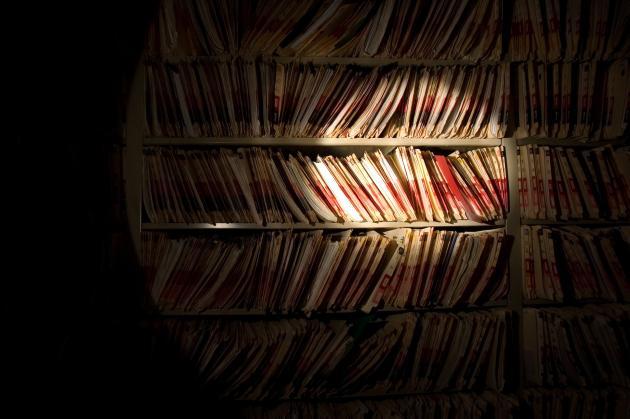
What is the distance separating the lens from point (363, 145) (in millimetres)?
1424

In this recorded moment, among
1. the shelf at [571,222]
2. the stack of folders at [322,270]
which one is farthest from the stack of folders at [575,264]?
the stack of folders at [322,270]

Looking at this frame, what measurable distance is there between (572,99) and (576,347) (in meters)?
1.02

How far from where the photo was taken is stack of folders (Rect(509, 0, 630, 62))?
145 cm

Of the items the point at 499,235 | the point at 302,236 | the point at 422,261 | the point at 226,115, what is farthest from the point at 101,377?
the point at 499,235

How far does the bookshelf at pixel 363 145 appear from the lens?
135 centimetres

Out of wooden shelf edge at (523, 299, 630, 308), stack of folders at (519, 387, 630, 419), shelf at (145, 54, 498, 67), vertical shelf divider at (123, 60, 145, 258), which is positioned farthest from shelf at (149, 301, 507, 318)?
shelf at (145, 54, 498, 67)

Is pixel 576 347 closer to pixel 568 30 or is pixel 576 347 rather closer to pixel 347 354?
pixel 347 354

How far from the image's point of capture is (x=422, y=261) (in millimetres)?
1403

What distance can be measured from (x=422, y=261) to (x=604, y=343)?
837 mm

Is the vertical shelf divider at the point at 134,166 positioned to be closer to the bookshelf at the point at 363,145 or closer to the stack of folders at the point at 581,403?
the bookshelf at the point at 363,145

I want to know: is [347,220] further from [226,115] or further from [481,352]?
[481,352]

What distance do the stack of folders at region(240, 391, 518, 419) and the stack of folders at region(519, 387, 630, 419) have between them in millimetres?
141

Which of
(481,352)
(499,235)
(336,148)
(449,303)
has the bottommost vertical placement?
(481,352)

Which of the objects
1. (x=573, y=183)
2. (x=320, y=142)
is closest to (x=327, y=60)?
(x=320, y=142)
